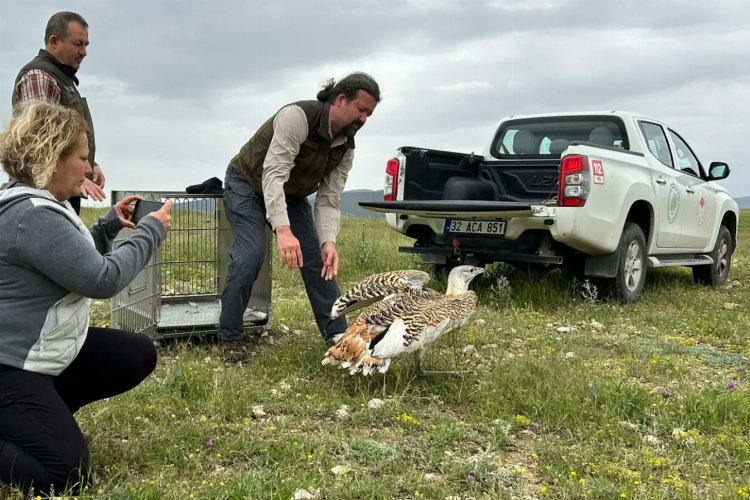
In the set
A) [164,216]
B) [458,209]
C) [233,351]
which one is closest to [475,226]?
[458,209]

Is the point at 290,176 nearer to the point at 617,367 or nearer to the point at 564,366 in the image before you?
the point at 564,366

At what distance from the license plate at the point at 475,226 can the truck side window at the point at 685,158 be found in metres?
3.30

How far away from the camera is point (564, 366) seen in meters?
5.11

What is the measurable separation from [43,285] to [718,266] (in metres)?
10.2

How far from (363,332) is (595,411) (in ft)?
4.63

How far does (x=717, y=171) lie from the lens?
10148 millimetres

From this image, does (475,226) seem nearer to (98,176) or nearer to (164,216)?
(98,176)

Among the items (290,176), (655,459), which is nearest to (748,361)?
(655,459)

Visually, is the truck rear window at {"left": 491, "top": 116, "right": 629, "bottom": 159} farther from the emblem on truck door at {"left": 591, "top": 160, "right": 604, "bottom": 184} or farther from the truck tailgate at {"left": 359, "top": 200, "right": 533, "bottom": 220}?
the truck tailgate at {"left": 359, "top": 200, "right": 533, "bottom": 220}

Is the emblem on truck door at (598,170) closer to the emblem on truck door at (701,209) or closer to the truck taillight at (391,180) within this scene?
the truck taillight at (391,180)

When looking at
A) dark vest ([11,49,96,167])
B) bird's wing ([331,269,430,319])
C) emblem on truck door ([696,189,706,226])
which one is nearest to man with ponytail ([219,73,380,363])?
bird's wing ([331,269,430,319])

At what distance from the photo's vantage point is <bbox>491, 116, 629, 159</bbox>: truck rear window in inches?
344

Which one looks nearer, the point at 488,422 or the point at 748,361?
the point at 488,422

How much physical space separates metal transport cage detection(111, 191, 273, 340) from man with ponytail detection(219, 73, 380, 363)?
42 centimetres
